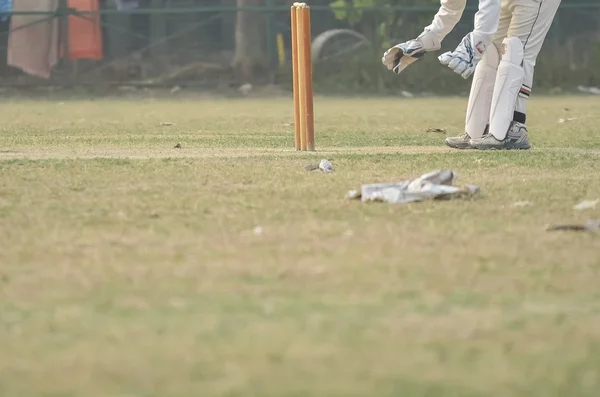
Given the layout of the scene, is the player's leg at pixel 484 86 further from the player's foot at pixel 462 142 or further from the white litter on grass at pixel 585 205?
the white litter on grass at pixel 585 205

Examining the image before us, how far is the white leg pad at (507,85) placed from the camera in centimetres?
934

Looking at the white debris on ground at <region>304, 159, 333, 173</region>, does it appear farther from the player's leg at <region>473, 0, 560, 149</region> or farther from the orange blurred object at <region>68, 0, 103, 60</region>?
the orange blurred object at <region>68, 0, 103, 60</region>

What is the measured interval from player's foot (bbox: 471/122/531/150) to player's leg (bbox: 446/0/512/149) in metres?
0.09

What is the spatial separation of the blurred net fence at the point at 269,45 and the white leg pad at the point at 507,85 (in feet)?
42.5

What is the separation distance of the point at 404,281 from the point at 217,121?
33.1 ft

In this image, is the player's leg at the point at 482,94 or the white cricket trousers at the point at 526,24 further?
the player's leg at the point at 482,94

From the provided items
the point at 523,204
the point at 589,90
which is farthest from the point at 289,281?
the point at 589,90

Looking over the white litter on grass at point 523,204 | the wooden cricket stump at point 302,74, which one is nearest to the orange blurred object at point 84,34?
the wooden cricket stump at point 302,74

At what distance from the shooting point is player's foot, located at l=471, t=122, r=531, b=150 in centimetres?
959

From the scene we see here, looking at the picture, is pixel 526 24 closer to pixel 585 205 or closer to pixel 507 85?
pixel 507 85

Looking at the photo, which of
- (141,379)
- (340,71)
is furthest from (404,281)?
(340,71)

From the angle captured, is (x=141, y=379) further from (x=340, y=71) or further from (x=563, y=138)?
(x=340, y=71)

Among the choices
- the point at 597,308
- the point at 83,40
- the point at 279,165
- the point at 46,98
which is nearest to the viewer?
the point at 597,308

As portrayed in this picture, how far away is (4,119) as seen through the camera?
14.8 m
